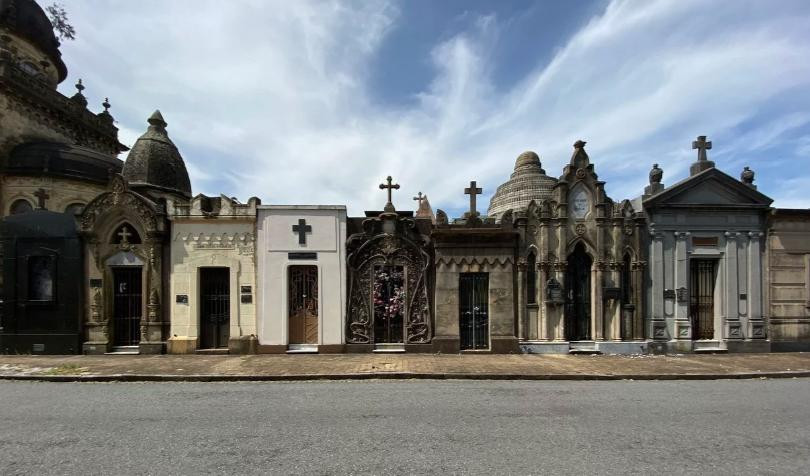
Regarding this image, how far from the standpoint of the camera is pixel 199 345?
11.6 m

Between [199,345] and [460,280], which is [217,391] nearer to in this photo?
[199,345]

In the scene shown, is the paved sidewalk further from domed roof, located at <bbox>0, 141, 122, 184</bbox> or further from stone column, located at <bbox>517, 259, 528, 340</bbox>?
domed roof, located at <bbox>0, 141, 122, 184</bbox>

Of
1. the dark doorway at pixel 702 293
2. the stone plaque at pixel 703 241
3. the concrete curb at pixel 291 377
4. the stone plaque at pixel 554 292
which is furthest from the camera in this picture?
the dark doorway at pixel 702 293

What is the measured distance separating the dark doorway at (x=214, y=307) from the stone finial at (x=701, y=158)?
598 inches

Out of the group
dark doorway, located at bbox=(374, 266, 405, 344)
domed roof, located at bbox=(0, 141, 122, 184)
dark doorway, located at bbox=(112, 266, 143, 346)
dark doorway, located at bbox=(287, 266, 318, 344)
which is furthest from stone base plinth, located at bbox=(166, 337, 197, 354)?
domed roof, located at bbox=(0, 141, 122, 184)

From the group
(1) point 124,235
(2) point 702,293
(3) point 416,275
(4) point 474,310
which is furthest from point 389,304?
(2) point 702,293

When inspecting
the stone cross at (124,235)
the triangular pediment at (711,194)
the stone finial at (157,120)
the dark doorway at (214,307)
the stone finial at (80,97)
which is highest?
the stone finial at (80,97)

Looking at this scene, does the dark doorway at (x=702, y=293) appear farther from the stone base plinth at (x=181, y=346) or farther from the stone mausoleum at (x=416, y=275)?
the stone base plinth at (x=181, y=346)

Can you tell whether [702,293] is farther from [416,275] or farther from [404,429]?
[404,429]

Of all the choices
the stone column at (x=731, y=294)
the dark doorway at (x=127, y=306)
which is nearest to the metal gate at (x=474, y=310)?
the stone column at (x=731, y=294)

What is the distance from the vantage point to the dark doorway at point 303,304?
11.7 metres

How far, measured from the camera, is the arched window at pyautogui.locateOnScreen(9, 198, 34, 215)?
643 inches

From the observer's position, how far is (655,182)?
12.3 m

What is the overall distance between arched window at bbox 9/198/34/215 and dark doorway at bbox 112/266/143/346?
8.72 meters
